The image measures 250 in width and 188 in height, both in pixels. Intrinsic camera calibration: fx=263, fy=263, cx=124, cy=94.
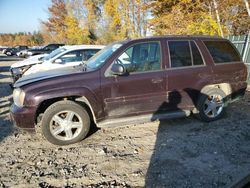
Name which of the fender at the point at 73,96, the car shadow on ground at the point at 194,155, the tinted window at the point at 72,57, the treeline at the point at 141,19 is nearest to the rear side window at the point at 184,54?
the car shadow on ground at the point at 194,155

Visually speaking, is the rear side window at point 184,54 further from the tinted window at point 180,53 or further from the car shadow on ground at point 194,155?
the car shadow on ground at point 194,155

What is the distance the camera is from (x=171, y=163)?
3945 mm

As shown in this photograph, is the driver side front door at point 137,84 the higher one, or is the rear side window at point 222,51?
the rear side window at point 222,51

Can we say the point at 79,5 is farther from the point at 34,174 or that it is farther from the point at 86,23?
the point at 34,174

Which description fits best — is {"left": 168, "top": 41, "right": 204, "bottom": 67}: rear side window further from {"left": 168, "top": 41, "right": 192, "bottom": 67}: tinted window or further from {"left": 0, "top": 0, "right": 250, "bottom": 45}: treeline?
{"left": 0, "top": 0, "right": 250, "bottom": 45}: treeline

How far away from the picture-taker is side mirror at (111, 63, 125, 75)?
15.0 feet

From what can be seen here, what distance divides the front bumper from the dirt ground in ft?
1.47

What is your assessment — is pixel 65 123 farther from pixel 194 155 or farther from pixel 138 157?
pixel 194 155

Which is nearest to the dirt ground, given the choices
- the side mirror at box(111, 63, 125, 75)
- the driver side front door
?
the driver side front door

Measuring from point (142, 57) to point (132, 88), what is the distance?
2.10 feet

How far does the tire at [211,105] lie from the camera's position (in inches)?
215

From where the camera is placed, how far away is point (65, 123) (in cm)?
462

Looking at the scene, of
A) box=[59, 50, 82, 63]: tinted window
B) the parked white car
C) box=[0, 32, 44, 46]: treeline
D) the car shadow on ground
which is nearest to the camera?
the car shadow on ground

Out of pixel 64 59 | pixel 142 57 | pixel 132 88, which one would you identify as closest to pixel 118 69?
pixel 132 88
